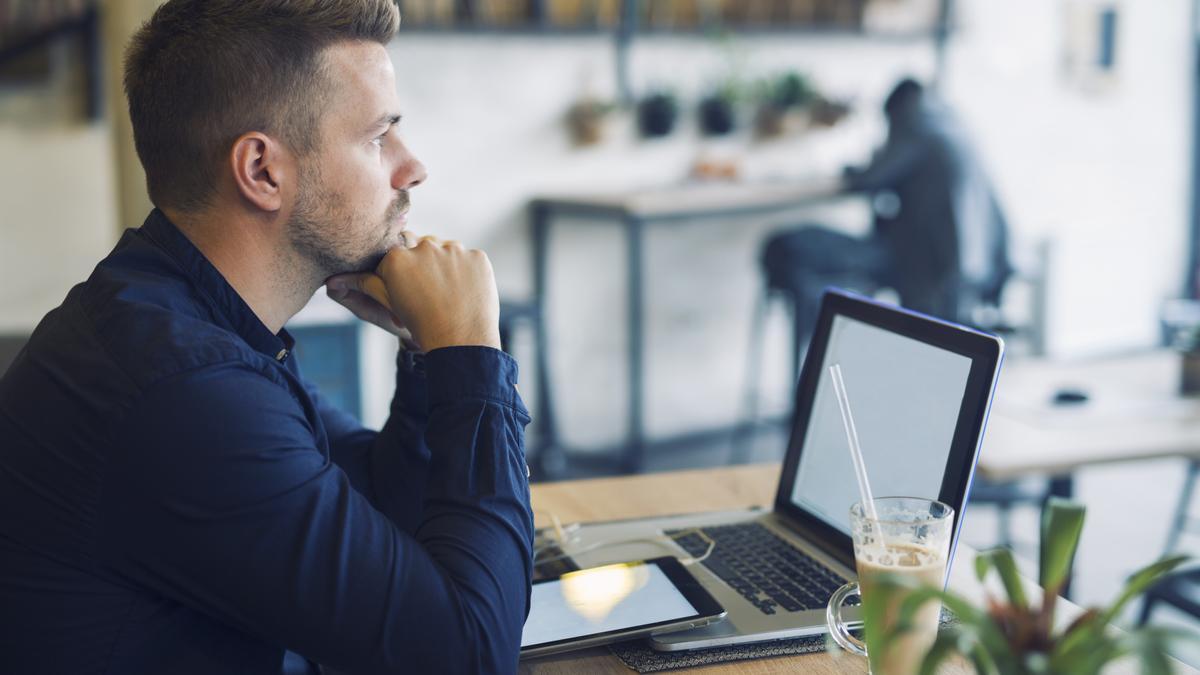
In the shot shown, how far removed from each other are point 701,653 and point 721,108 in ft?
12.5

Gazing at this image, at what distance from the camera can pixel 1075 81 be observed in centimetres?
571

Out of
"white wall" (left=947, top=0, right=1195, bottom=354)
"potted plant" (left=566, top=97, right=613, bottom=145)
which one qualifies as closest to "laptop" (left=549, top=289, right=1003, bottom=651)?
"potted plant" (left=566, top=97, right=613, bottom=145)

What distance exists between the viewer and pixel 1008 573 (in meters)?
0.69

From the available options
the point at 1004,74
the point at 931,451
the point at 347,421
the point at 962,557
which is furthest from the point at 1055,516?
the point at 1004,74

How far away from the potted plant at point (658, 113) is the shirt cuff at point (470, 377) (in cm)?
348

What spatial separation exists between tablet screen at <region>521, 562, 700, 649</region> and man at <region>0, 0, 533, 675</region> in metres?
0.08

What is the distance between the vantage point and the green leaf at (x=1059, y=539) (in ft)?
2.34

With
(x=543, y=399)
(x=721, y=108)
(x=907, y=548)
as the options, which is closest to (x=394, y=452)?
(x=907, y=548)

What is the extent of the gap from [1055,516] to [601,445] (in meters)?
3.94

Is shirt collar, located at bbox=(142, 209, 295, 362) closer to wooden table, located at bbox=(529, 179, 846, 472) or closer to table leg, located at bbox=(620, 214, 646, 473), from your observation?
wooden table, located at bbox=(529, 179, 846, 472)

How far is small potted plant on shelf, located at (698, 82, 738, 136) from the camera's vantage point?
463cm

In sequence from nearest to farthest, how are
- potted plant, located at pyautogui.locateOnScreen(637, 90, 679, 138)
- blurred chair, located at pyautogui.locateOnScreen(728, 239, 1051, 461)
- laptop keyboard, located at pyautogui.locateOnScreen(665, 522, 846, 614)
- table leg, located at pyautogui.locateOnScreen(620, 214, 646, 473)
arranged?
laptop keyboard, located at pyautogui.locateOnScreen(665, 522, 846, 614) < table leg, located at pyautogui.locateOnScreen(620, 214, 646, 473) < blurred chair, located at pyautogui.locateOnScreen(728, 239, 1051, 461) < potted plant, located at pyautogui.locateOnScreen(637, 90, 679, 138)

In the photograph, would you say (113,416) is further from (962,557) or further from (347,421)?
(962,557)

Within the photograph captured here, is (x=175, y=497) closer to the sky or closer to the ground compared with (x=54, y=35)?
closer to the ground
